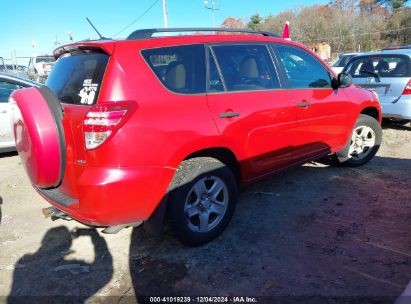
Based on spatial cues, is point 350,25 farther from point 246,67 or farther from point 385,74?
point 246,67

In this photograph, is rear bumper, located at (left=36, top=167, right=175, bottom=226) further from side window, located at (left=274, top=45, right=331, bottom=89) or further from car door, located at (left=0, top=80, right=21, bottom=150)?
car door, located at (left=0, top=80, right=21, bottom=150)

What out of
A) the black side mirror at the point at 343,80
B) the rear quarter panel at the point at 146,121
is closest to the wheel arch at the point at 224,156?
the rear quarter panel at the point at 146,121

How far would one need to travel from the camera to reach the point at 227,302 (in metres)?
2.47

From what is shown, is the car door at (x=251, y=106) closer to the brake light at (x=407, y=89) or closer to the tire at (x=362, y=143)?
the tire at (x=362, y=143)

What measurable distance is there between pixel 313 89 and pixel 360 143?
1.52 m

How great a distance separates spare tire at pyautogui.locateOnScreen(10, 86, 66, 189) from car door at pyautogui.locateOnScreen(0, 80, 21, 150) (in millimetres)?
3752

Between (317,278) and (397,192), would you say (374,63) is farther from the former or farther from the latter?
(317,278)

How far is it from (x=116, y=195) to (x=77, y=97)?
850 millimetres

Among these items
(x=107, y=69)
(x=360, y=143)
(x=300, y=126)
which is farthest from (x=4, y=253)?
(x=360, y=143)

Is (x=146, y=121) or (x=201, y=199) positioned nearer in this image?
(x=146, y=121)

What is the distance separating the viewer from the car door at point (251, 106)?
3.15m

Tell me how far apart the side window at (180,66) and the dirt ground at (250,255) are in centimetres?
144

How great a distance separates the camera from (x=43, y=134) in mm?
2570

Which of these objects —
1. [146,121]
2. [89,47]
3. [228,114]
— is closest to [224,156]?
[228,114]
